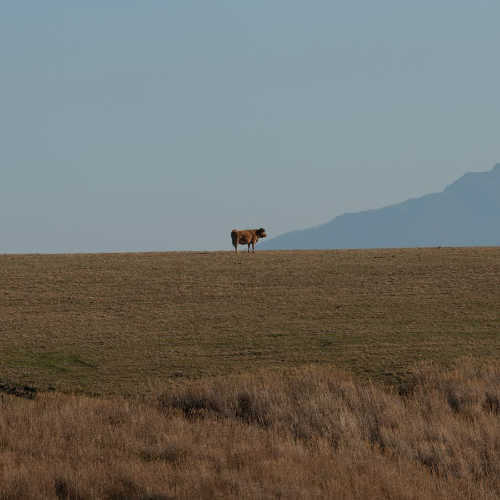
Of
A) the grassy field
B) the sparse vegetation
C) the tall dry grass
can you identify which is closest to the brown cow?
the grassy field

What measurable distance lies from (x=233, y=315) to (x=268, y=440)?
53.0 feet

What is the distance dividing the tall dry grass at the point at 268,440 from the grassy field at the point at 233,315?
229 centimetres

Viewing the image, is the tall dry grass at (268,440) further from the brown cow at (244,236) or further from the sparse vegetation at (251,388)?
the brown cow at (244,236)

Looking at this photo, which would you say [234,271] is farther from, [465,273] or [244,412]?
[244,412]

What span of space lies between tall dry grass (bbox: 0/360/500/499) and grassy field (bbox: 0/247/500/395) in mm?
2290

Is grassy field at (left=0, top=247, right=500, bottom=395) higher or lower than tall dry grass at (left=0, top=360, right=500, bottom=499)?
higher

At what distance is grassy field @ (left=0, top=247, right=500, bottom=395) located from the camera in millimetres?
24594

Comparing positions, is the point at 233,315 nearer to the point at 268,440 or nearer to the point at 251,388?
the point at 251,388

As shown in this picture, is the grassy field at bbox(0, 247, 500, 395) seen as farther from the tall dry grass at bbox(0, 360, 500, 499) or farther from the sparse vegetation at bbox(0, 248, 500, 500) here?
the tall dry grass at bbox(0, 360, 500, 499)

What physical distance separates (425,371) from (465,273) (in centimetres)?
2235

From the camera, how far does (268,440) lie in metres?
16.8

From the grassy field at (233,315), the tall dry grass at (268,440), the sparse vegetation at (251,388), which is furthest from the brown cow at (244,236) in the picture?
the tall dry grass at (268,440)

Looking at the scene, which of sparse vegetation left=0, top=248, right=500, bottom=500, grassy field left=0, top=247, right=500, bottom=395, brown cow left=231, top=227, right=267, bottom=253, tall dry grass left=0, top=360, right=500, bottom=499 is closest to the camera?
tall dry grass left=0, top=360, right=500, bottom=499

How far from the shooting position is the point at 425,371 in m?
22.5
